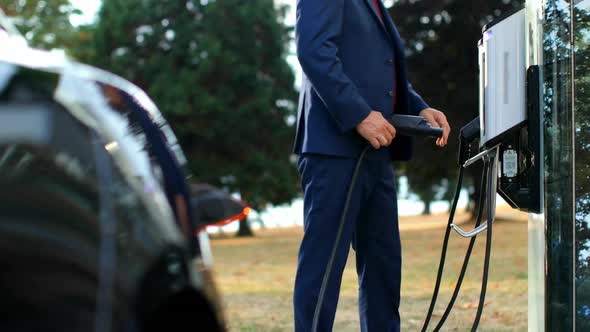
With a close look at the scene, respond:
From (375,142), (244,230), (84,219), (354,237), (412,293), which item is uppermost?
(375,142)

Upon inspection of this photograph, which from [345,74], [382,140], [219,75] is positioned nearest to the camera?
[382,140]

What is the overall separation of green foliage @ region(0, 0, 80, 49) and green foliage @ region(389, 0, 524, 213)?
26.9 feet

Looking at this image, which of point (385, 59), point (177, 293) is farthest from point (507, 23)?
point (177, 293)

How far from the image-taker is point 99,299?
127 centimetres

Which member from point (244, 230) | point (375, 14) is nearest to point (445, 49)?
point (244, 230)

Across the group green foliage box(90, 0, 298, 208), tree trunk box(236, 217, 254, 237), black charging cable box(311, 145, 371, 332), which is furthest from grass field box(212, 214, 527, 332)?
tree trunk box(236, 217, 254, 237)

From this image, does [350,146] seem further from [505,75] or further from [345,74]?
[505,75]

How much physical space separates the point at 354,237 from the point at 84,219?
249 cm

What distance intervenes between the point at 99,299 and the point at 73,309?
36mm

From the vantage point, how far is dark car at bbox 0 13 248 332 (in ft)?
4.07

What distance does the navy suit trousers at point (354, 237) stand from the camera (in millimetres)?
3480

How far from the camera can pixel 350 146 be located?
349 cm

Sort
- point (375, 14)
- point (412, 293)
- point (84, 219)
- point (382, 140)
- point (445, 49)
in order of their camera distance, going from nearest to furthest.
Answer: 1. point (84, 219)
2. point (382, 140)
3. point (375, 14)
4. point (412, 293)
5. point (445, 49)

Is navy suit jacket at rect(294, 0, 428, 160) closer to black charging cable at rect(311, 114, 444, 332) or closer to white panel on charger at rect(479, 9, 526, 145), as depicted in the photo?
black charging cable at rect(311, 114, 444, 332)
